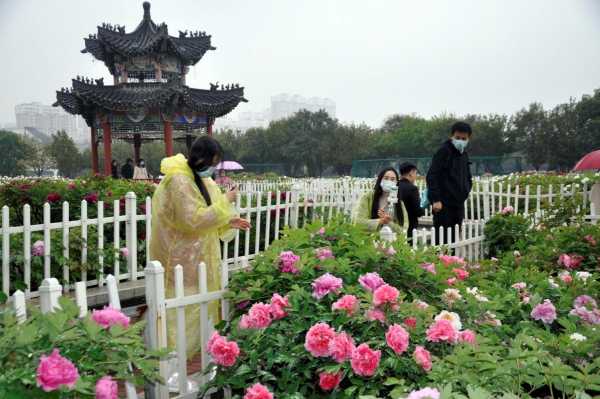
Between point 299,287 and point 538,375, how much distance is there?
104cm

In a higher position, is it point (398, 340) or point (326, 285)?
point (326, 285)

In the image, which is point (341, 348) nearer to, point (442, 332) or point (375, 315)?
point (375, 315)

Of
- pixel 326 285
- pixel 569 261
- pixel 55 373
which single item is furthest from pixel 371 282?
pixel 569 261

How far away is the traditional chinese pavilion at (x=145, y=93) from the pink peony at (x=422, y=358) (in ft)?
58.7

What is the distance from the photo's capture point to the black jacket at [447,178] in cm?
594

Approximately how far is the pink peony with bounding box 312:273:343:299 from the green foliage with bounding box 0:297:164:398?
0.86m

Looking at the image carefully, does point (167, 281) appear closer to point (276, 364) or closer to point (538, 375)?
point (276, 364)

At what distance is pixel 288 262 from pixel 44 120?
17535 cm

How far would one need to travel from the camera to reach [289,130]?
5894cm

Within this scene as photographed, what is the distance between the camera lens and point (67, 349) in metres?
1.56

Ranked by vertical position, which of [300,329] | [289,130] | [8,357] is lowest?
[300,329]

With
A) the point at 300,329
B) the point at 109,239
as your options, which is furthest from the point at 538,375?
the point at 109,239

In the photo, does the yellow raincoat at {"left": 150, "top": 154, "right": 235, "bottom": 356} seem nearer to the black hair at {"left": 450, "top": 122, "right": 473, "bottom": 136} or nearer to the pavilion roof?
the black hair at {"left": 450, "top": 122, "right": 473, "bottom": 136}

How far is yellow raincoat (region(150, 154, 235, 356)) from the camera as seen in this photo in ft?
11.3
